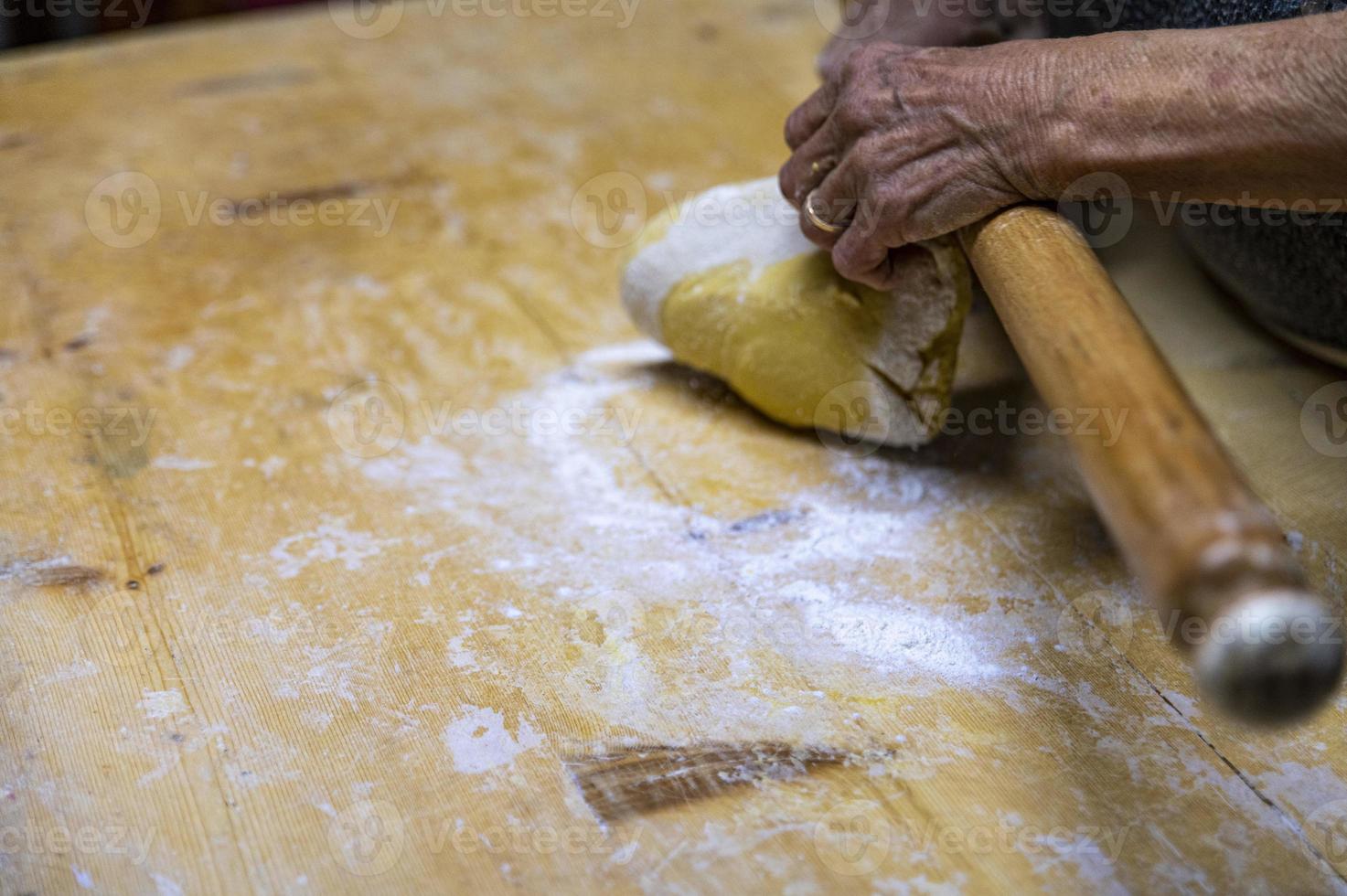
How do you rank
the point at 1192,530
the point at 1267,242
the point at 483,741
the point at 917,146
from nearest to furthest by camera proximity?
the point at 1192,530 < the point at 483,741 < the point at 917,146 < the point at 1267,242

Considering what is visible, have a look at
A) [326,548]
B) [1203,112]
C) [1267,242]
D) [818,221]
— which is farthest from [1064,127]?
[326,548]

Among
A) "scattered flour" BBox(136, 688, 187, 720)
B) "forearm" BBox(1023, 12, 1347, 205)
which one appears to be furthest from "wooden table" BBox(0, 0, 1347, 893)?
"forearm" BBox(1023, 12, 1347, 205)

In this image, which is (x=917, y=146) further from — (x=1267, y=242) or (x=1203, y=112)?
(x=1267, y=242)

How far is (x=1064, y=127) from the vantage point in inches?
34.5

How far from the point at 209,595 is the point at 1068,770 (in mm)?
670

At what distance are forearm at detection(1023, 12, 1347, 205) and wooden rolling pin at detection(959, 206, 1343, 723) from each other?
197mm

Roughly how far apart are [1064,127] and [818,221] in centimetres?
24

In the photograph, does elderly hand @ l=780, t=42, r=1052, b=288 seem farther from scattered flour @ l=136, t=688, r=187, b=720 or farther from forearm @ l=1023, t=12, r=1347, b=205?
scattered flour @ l=136, t=688, r=187, b=720

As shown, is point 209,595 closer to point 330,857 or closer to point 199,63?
point 330,857

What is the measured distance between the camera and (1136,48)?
85cm

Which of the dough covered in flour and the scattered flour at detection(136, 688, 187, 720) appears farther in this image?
the dough covered in flour

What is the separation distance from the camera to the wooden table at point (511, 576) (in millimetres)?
735

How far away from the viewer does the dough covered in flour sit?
104 cm

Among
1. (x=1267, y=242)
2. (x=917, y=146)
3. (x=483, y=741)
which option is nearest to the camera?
(x=483, y=741)
